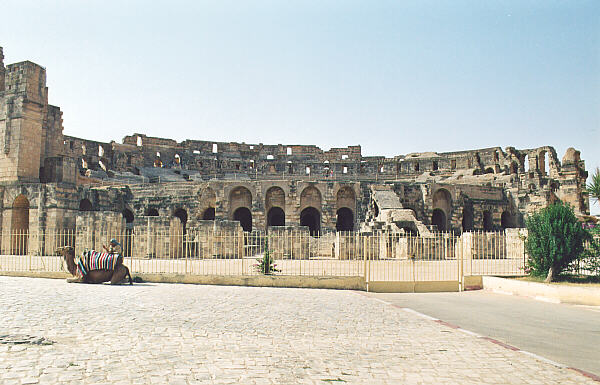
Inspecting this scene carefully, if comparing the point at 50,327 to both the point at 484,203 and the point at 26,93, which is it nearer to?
the point at 26,93

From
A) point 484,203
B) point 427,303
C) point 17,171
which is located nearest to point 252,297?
point 427,303

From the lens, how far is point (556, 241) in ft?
37.7

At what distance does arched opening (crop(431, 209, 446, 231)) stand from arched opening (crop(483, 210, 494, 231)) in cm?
341

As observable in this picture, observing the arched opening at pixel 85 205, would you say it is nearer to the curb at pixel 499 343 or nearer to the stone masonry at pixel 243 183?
the stone masonry at pixel 243 183

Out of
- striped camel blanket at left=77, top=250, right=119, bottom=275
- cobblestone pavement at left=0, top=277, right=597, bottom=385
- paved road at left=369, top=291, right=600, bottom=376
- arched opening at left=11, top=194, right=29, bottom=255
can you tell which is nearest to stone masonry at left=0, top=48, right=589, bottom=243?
arched opening at left=11, top=194, right=29, bottom=255

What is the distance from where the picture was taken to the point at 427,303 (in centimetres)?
968

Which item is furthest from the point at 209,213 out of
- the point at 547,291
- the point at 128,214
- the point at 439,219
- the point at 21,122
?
the point at 547,291

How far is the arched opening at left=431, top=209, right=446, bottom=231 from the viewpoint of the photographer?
1138 inches

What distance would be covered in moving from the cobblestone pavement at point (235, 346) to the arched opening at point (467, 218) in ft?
75.7

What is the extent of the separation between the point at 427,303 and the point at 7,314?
327 inches

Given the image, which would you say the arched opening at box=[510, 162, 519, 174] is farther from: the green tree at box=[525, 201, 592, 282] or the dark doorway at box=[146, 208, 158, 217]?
the dark doorway at box=[146, 208, 158, 217]

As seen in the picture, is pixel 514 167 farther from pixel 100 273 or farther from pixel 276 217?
pixel 100 273

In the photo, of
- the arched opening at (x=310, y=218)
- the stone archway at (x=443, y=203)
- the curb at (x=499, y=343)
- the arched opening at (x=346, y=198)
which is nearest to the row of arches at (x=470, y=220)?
the stone archway at (x=443, y=203)

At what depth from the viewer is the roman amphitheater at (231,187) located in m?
21.1
